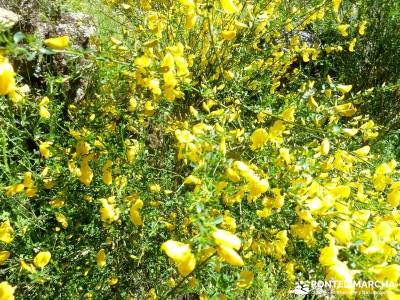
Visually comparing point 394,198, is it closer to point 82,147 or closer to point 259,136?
point 259,136

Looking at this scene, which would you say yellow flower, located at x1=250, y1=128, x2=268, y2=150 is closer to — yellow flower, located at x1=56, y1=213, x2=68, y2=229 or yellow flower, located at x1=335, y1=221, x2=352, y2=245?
yellow flower, located at x1=335, y1=221, x2=352, y2=245

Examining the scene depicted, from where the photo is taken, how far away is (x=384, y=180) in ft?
4.82

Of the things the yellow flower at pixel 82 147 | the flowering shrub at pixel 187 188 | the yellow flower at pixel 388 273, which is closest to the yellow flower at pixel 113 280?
the flowering shrub at pixel 187 188

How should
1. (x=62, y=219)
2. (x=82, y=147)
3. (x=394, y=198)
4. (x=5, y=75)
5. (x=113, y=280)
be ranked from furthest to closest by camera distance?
1. (x=113, y=280)
2. (x=62, y=219)
3. (x=82, y=147)
4. (x=394, y=198)
5. (x=5, y=75)

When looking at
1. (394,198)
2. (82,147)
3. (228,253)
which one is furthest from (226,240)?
(82,147)

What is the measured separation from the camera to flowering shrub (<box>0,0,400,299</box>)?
110 centimetres

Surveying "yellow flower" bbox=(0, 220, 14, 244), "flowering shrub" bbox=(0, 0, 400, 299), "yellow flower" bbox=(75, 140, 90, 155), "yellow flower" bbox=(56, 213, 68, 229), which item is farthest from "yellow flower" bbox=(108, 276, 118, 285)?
"yellow flower" bbox=(75, 140, 90, 155)

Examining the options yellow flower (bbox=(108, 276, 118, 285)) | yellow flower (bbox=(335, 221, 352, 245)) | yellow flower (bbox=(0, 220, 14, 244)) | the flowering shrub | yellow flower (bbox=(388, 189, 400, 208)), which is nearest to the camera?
yellow flower (bbox=(335, 221, 352, 245))

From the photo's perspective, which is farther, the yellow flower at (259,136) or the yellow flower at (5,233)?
the yellow flower at (5,233)

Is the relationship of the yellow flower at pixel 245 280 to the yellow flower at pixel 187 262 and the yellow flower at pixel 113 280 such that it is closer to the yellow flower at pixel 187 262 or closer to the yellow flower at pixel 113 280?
the yellow flower at pixel 187 262

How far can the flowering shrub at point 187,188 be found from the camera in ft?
3.60

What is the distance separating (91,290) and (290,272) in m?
0.86

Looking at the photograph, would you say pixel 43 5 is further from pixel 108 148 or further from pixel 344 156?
pixel 344 156

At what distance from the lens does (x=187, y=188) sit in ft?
6.95
